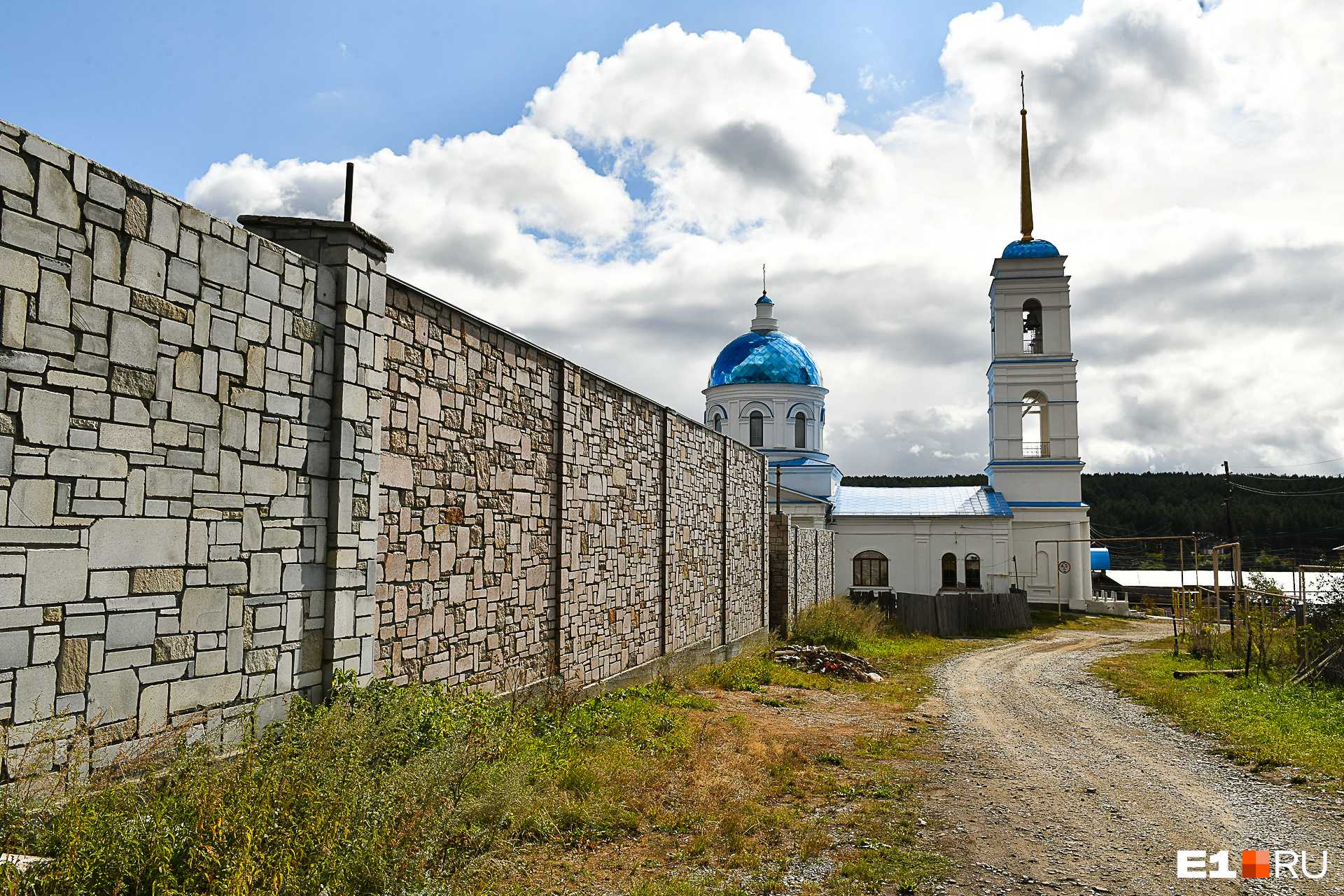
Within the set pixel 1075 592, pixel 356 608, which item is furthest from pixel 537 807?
pixel 1075 592

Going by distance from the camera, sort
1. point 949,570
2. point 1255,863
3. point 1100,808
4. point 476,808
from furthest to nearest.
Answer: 1. point 949,570
2. point 1100,808
3. point 1255,863
4. point 476,808

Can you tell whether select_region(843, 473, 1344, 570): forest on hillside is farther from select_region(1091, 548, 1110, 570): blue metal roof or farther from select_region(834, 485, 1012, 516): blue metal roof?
select_region(834, 485, 1012, 516): blue metal roof

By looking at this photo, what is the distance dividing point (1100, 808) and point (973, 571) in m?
25.6

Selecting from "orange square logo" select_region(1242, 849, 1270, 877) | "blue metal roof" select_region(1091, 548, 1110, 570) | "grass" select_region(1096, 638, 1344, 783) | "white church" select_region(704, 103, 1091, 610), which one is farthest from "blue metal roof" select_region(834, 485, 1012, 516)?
"orange square logo" select_region(1242, 849, 1270, 877)

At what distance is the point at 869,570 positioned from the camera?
3256 centimetres

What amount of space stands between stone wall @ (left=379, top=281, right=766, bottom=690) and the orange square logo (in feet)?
20.8

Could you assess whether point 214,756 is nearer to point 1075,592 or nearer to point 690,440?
point 690,440

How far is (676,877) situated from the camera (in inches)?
218

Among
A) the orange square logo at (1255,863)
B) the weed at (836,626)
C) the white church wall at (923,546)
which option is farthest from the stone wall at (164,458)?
the white church wall at (923,546)

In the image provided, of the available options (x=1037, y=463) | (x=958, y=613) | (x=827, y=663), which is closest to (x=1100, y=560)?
(x=1037, y=463)

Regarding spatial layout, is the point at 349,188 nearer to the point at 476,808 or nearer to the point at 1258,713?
the point at 476,808

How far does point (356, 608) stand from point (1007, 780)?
20.7 feet

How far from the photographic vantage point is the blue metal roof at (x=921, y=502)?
106 ft

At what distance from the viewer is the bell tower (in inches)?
1244
